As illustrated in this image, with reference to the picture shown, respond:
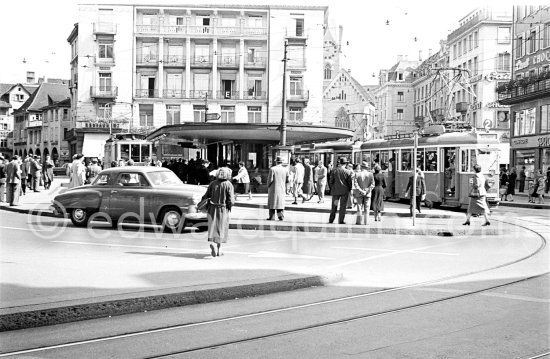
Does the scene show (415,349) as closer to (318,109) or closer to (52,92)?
(318,109)

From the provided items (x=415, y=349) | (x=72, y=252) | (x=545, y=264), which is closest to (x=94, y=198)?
(x=72, y=252)

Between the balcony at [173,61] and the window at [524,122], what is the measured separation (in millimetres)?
31682

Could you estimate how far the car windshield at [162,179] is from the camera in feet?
56.8

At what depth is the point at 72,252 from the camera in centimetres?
1258

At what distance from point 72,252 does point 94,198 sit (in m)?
5.16

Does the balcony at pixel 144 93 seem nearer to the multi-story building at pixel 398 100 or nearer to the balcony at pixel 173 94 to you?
the balcony at pixel 173 94

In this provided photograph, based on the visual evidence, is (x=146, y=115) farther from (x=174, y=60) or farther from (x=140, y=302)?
(x=140, y=302)

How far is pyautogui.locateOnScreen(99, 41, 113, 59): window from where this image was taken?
6350cm

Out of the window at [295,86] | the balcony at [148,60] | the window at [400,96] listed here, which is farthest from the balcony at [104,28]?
the window at [400,96]

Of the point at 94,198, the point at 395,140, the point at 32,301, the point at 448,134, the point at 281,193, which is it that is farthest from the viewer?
the point at 395,140

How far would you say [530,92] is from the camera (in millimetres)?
45938

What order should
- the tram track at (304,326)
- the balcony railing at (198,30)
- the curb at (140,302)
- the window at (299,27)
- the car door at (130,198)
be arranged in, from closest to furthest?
1. the tram track at (304,326)
2. the curb at (140,302)
3. the car door at (130,198)
4. the balcony railing at (198,30)
5. the window at (299,27)

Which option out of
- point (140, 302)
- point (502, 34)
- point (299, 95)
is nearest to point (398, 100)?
point (502, 34)

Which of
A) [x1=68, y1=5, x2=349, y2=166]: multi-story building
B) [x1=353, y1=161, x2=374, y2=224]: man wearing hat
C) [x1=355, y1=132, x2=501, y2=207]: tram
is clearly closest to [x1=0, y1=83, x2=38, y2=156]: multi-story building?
[x1=68, y1=5, x2=349, y2=166]: multi-story building
